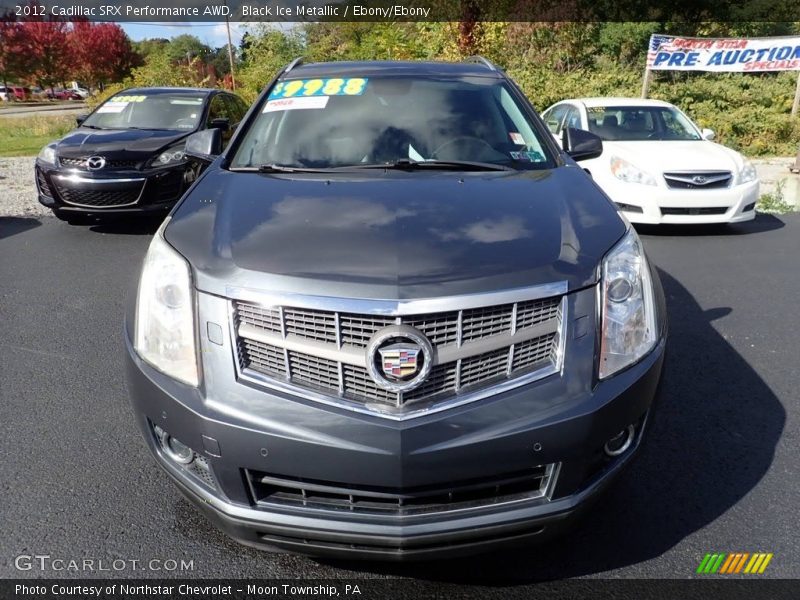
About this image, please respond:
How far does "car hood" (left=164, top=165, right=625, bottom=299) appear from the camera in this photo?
1962mm

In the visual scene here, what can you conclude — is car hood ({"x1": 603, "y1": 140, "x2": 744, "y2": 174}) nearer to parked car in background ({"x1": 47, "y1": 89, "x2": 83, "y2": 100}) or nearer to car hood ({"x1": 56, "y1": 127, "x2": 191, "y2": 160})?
car hood ({"x1": 56, "y1": 127, "x2": 191, "y2": 160})

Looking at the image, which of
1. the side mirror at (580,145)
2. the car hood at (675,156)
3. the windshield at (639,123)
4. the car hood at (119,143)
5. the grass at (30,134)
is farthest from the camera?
the grass at (30,134)

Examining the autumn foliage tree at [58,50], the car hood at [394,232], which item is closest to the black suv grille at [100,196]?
the car hood at [394,232]

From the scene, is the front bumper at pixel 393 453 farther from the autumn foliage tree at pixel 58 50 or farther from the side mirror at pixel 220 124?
the autumn foliage tree at pixel 58 50

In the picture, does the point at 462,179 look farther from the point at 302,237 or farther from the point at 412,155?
the point at 302,237

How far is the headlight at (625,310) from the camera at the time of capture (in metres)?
2.06

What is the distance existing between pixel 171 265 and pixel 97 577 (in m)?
1.12

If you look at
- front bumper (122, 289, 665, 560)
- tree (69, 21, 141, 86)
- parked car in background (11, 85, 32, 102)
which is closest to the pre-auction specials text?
front bumper (122, 289, 665, 560)

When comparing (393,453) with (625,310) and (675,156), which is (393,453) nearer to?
(625,310)

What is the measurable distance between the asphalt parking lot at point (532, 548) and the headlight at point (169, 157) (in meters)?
2.12

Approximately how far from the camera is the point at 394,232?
7.18 feet

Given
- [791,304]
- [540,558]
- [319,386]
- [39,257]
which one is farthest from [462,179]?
[39,257]

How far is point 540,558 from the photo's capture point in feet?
7.72

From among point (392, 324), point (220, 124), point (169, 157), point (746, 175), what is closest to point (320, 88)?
point (392, 324)
